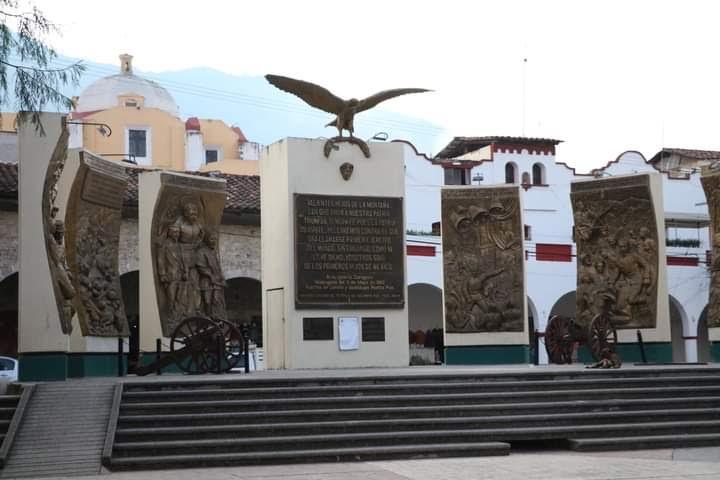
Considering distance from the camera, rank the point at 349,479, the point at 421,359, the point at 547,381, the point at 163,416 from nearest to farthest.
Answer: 1. the point at 349,479
2. the point at 163,416
3. the point at 547,381
4. the point at 421,359

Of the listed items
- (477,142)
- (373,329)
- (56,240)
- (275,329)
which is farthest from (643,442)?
(477,142)

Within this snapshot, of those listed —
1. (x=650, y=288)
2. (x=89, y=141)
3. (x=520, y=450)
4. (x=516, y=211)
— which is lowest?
(x=520, y=450)

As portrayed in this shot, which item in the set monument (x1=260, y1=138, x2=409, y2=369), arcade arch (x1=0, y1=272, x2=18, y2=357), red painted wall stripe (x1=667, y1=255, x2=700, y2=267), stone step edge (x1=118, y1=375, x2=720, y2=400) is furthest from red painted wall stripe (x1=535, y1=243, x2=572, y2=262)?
stone step edge (x1=118, y1=375, x2=720, y2=400)

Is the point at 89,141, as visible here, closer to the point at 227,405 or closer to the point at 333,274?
the point at 333,274

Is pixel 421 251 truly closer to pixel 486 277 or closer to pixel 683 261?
pixel 683 261

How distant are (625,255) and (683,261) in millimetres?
16007

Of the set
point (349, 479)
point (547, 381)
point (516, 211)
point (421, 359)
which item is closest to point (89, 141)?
point (421, 359)

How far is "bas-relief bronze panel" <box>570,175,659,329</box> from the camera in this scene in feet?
75.9

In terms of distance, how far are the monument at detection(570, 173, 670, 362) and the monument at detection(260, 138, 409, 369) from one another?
4043 millimetres

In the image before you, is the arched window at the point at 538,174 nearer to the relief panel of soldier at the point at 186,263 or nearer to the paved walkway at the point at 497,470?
the relief panel of soldier at the point at 186,263

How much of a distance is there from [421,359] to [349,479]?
69.0 ft

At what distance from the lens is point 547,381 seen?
1670cm

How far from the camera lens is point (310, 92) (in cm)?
2116

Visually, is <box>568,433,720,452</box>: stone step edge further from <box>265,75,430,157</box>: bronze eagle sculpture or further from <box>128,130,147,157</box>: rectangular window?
<box>128,130,147,157</box>: rectangular window
